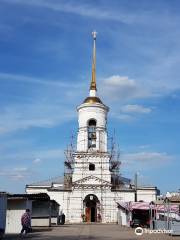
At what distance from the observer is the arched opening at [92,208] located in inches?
1989

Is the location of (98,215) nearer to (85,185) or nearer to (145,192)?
(85,185)

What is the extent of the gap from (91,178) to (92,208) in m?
3.65

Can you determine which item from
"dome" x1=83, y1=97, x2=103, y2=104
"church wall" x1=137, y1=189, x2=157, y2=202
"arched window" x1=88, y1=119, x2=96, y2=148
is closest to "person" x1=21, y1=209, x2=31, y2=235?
"arched window" x1=88, y1=119, x2=96, y2=148

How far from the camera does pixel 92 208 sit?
51.7 m

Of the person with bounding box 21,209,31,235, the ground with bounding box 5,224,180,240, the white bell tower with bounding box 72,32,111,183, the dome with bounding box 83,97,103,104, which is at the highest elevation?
the dome with bounding box 83,97,103,104

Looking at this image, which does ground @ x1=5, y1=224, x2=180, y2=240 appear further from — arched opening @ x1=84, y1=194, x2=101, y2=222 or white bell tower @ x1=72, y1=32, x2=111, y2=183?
white bell tower @ x1=72, y1=32, x2=111, y2=183

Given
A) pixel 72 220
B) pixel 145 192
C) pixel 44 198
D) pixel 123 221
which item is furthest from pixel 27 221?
pixel 145 192

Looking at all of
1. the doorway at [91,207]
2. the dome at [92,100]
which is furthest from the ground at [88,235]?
the dome at [92,100]

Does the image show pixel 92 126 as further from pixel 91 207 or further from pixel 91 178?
pixel 91 207

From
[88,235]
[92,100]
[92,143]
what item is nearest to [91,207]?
[92,143]

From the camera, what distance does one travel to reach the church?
5075 centimetres

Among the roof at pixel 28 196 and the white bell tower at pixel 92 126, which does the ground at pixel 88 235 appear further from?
the white bell tower at pixel 92 126

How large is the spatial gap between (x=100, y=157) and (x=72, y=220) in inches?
317

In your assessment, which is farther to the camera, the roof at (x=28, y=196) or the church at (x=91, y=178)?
the church at (x=91, y=178)
